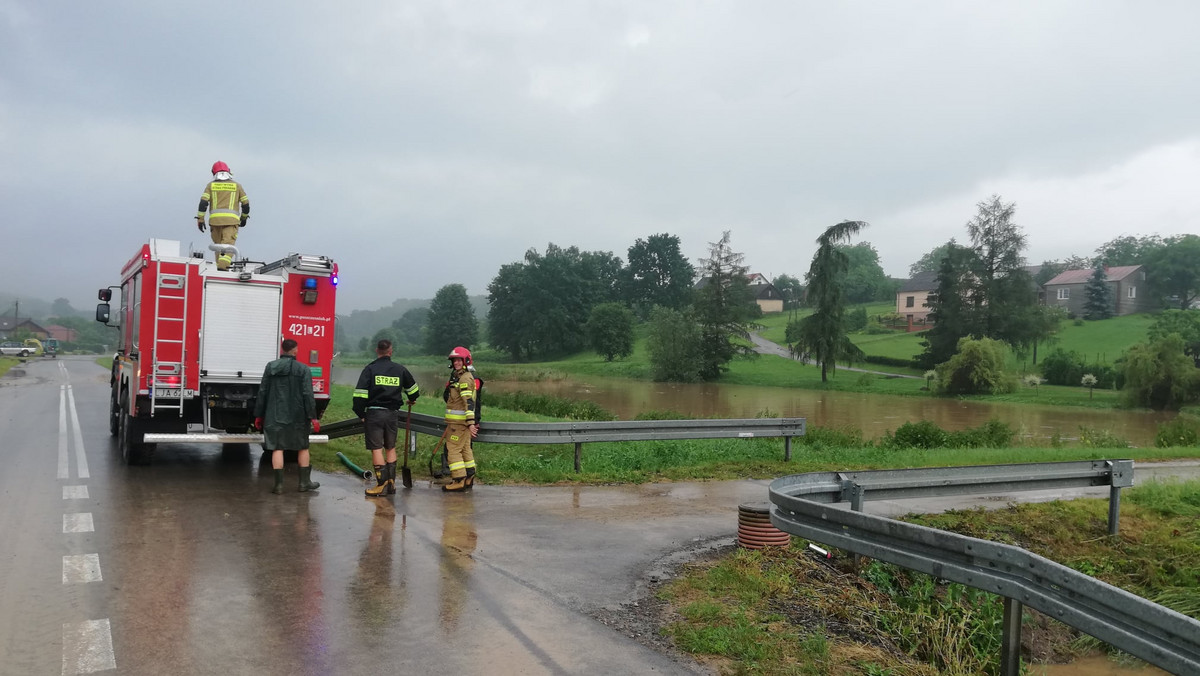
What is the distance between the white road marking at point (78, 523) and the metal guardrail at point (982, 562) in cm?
637

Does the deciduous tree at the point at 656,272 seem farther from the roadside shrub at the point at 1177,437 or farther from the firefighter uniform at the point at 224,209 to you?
the firefighter uniform at the point at 224,209

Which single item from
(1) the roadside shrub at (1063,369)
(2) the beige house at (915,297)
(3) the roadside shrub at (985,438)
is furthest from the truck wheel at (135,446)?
(2) the beige house at (915,297)

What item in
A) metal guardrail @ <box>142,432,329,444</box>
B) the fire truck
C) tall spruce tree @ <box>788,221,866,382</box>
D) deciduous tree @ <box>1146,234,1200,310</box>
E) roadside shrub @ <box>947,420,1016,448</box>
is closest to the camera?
metal guardrail @ <box>142,432,329,444</box>

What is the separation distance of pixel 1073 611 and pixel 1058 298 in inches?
4434

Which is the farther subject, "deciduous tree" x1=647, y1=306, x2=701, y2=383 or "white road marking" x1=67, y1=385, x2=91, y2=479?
"deciduous tree" x1=647, y1=306, x2=701, y2=383

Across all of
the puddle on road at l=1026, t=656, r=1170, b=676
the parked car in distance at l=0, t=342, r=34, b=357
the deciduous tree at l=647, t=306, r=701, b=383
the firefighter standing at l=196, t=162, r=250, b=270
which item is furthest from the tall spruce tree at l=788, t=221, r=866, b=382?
the parked car in distance at l=0, t=342, r=34, b=357

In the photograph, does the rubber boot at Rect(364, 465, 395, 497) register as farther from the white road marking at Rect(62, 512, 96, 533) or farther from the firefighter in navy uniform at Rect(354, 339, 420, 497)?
the white road marking at Rect(62, 512, 96, 533)

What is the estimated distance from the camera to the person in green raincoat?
32.6 feet

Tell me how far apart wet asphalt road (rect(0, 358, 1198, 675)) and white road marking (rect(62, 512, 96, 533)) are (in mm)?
48

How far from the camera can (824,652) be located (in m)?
4.77

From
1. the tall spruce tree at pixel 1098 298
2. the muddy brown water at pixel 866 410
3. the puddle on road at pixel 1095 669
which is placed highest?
the tall spruce tree at pixel 1098 298

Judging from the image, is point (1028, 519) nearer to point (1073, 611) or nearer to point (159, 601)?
point (1073, 611)

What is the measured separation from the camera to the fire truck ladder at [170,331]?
10.7 m

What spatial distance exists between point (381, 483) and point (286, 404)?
1.55 m
